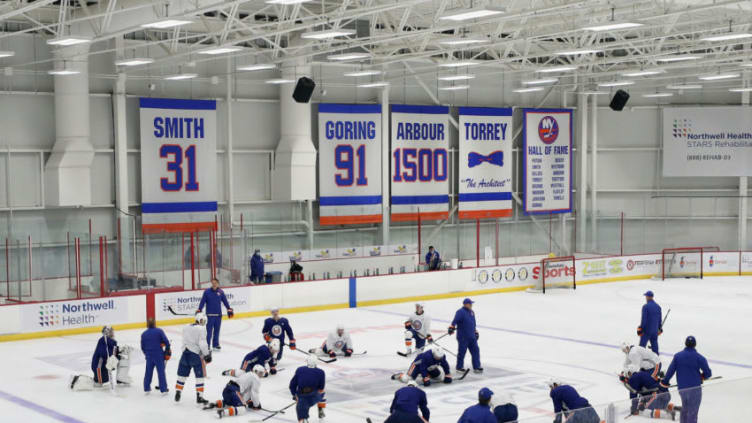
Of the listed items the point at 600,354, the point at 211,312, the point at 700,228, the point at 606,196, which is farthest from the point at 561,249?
the point at 211,312

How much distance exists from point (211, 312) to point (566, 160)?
22.7 meters

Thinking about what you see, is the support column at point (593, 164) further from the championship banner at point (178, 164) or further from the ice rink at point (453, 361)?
the championship banner at point (178, 164)

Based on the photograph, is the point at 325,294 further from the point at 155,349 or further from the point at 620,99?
the point at 620,99

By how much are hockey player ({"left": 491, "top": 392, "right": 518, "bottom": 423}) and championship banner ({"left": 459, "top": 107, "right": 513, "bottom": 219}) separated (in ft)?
80.6

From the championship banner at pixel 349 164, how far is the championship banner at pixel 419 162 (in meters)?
0.90

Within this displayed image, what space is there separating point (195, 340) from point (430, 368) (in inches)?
155

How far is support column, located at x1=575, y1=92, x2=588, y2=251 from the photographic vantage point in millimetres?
38750

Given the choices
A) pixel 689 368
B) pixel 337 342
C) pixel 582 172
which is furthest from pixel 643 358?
pixel 582 172

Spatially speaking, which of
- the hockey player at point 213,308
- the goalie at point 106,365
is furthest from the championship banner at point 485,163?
the goalie at point 106,365

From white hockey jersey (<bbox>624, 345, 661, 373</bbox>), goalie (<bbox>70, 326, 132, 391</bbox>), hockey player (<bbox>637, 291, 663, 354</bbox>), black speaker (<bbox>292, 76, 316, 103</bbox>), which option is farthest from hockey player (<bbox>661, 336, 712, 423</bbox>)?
black speaker (<bbox>292, 76, 316, 103</bbox>)

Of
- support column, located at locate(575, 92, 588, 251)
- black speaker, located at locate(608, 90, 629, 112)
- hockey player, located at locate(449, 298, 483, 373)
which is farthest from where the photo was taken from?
support column, located at locate(575, 92, 588, 251)

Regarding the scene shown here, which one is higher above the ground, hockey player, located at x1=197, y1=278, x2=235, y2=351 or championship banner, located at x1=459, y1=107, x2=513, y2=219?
championship banner, located at x1=459, y1=107, x2=513, y2=219

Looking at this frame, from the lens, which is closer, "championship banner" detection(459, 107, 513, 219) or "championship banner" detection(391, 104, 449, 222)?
"championship banner" detection(391, 104, 449, 222)

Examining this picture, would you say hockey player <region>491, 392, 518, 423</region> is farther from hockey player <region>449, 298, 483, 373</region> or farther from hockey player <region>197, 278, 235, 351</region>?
hockey player <region>197, 278, 235, 351</region>
